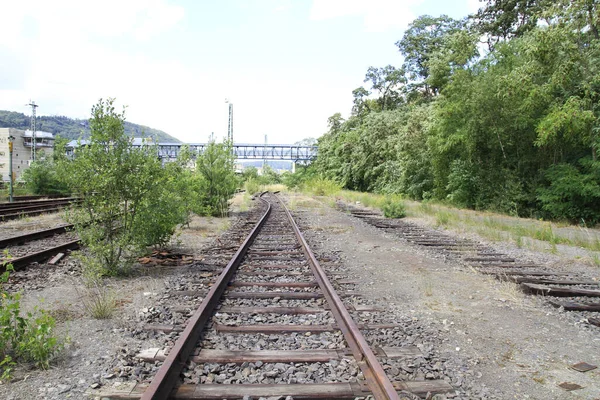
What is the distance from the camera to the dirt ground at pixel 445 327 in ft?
11.5

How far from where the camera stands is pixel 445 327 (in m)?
4.93

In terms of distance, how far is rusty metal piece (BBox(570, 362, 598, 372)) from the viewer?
12.5 ft

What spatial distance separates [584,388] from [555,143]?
51.6 ft

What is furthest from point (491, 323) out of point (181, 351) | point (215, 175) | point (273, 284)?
point (215, 175)

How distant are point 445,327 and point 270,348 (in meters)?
2.11

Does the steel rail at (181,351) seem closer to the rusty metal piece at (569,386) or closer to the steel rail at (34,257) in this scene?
the rusty metal piece at (569,386)

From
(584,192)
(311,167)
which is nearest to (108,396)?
(584,192)

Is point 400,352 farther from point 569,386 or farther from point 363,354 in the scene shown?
point 569,386

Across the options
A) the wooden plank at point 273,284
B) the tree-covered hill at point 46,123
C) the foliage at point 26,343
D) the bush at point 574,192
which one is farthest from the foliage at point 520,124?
the tree-covered hill at point 46,123

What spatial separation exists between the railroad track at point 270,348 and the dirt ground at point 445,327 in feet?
1.43

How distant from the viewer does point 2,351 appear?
12.6 feet

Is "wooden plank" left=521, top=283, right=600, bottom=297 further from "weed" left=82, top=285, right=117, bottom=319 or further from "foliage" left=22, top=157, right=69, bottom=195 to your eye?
"foliage" left=22, top=157, right=69, bottom=195

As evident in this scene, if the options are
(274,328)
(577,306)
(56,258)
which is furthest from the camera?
(56,258)

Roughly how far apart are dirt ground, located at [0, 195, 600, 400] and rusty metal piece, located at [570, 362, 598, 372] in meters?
0.05
